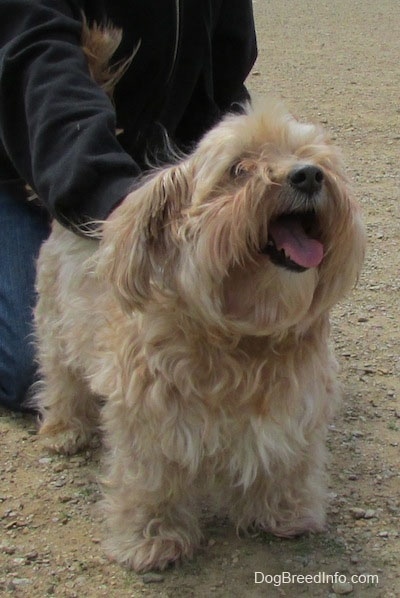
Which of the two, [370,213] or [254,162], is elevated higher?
[254,162]

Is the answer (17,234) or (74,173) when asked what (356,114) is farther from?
(74,173)

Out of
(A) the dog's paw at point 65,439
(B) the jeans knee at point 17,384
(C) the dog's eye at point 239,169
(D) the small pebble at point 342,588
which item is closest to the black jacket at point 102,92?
(C) the dog's eye at point 239,169

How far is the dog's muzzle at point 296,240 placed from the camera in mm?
1921

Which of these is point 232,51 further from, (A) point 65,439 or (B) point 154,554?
(B) point 154,554

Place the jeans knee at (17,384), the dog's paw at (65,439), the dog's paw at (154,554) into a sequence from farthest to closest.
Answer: the jeans knee at (17,384) < the dog's paw at (65,439) < the dog's paw at (154,554)

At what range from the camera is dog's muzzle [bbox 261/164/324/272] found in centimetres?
192

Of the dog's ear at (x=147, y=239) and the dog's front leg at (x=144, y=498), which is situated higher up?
the dog's ear at (x=147, y=239)

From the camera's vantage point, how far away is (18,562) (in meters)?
2.44

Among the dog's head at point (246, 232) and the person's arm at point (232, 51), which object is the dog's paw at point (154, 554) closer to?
the dog's head at point (246, 232)

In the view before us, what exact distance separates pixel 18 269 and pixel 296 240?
5.35 ft

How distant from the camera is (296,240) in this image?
6.41 ft

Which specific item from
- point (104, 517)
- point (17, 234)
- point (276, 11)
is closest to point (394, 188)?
point (17, 234)

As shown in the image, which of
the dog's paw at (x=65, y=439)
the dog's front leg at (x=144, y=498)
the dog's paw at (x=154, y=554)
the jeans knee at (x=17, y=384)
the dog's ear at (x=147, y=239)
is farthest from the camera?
the jeans knee at (x=17, y=384)

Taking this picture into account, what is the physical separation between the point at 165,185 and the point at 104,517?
3.55 feet
